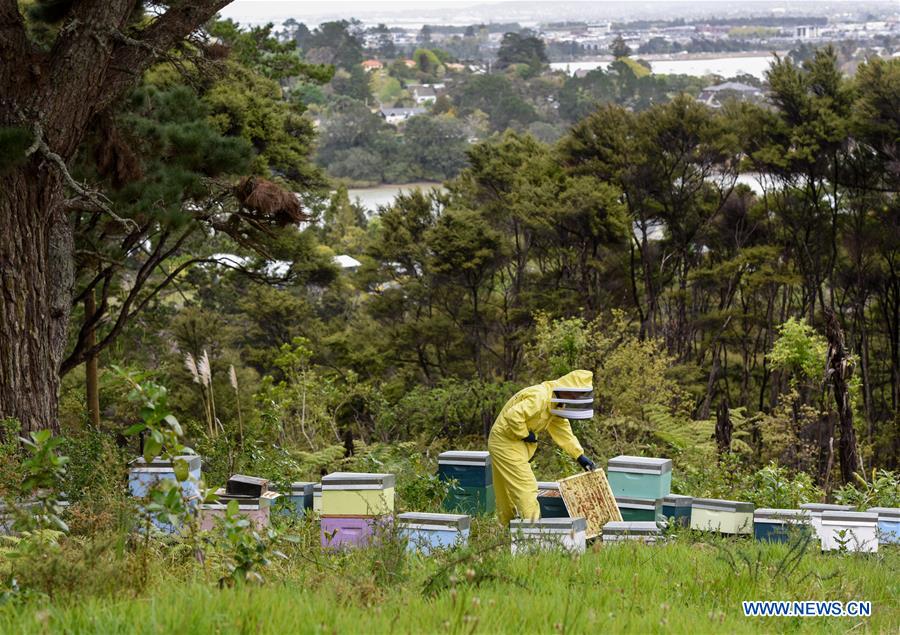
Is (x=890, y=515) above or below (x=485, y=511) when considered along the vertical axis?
above

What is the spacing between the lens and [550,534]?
18.7ft

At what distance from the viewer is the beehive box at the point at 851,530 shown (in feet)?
20.3

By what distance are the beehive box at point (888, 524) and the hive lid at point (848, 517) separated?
0.31 m

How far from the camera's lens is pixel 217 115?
15.1 metres

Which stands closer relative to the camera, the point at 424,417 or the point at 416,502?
the point at 416,502

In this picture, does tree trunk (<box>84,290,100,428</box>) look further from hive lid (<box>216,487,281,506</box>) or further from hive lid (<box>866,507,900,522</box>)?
hive lid (<box>866,507,900,522</box>)

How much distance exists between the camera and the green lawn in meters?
3.58

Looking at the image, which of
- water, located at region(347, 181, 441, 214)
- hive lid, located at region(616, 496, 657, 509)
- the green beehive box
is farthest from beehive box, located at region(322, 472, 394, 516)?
water, located at region(347, 181, 441, 214)

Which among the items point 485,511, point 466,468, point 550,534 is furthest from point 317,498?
point 550,534

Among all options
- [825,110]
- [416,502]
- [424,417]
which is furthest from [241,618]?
[825,110]

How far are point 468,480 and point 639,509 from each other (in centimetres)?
123

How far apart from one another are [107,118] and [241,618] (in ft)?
21.6

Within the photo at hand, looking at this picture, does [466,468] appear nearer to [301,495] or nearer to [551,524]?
[301,495]

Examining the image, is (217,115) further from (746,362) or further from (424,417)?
(746,362)
